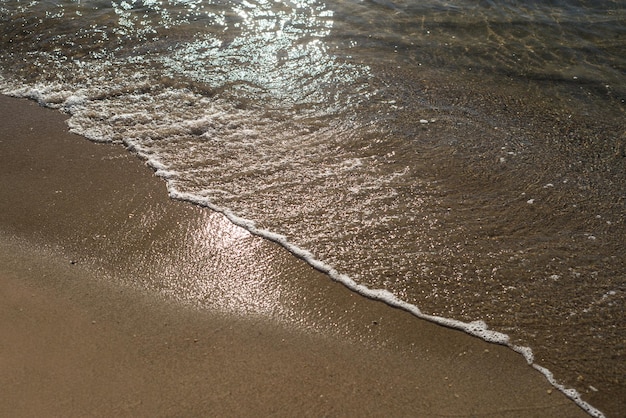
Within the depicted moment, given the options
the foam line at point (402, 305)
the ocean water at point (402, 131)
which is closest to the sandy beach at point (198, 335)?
the foam line at point (402, 305)

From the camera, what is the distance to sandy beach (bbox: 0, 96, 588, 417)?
2.88 meters

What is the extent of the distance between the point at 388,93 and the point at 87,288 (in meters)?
3.94

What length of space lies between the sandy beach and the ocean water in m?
0.24

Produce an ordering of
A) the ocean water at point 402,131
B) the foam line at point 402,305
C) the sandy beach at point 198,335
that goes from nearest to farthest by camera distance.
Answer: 1. the sandy beach at point 198,335
2. the foam line at point 402,305
3. the ocean water at point 402,131

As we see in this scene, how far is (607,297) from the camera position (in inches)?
142

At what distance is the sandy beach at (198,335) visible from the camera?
2.88 m

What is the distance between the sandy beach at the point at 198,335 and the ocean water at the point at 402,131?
9.3 inches

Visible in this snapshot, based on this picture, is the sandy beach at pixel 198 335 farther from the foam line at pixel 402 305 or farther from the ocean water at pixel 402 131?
the ocean water at pixel 402 131

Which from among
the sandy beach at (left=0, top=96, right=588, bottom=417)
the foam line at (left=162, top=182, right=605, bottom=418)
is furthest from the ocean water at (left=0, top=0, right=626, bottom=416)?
the sandy beach at (left=0, top=96, right=588, bottom=417)

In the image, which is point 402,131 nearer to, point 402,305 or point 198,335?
point 402,305

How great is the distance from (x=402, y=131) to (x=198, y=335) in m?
3.09

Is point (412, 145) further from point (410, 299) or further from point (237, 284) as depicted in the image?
point (237, 284)

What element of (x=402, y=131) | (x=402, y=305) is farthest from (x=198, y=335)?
(x=402, y=131)

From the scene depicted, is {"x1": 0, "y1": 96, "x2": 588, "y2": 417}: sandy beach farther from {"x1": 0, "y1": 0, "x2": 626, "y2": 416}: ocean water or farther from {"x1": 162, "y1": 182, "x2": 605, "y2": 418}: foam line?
{"x1": 0, "y1": 0, "x2": 626, "y2": 416}: ocean water
